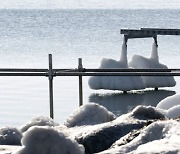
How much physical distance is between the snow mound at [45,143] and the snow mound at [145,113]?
169 cm

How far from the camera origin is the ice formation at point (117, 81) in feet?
127

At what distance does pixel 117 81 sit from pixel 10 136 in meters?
32.6

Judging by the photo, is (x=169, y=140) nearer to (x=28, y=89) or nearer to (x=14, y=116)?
(x=14, y=116)

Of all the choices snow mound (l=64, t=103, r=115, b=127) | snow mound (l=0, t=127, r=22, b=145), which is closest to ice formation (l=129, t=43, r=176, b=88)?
snow mound (l=64, t=103, r=115, b=127)

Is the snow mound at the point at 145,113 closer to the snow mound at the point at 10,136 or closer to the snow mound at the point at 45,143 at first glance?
the snow mound at the point at 10,136

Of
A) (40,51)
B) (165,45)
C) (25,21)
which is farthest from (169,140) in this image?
(25,21)

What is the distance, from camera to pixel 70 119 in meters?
8.02

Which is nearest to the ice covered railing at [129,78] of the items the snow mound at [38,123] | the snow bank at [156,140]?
the snow mound at [38,123]

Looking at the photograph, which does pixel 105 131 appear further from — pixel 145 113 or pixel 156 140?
pixel 156 140

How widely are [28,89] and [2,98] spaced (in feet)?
10.7

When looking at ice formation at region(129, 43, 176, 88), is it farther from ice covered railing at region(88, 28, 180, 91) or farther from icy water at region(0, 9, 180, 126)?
icy water at region(0, 9, 180, 126)

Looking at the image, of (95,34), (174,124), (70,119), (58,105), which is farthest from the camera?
(95,34)

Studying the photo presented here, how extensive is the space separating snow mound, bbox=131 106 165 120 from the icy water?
15867 mm

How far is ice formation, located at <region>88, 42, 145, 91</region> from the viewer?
38.6 meters
